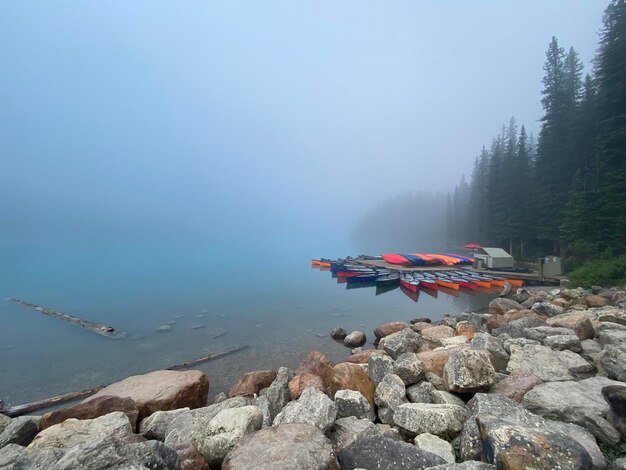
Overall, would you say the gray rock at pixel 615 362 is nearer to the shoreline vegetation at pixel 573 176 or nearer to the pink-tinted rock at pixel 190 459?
the pink-tinted rock at pixel 190 459

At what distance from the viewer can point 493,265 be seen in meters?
31.1

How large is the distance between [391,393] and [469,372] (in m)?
1.60

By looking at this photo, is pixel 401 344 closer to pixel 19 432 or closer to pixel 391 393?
pixel 391 393

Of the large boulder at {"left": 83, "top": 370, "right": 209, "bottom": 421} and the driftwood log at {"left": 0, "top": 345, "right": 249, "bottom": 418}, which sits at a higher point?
the large boulder at {"left": 83, "top": 370, "right": 209, "bottom": 421}

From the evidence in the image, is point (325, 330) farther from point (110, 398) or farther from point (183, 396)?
point (110, 398)

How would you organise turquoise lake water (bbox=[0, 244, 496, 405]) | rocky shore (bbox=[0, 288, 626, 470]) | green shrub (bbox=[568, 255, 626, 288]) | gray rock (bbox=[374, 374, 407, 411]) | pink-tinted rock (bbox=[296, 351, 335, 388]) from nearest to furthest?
1. rocky shore (bbox=[0, 288, 626, 470])
2. gray rock (bbox=[374, 374, 407, 411])
3. pink-tinted rock (bbox=[296, 351, 335, 388])
4. turquoise lake water (bbox=[0, 244, 496, 405])
5. green shrub (bbox=[568, 255, 626, 288])

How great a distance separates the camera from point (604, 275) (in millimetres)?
18656

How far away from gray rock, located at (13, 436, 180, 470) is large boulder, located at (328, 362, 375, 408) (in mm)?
3965

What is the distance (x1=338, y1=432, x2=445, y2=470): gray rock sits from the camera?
3359 millimetres

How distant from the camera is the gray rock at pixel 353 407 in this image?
17.5 ft

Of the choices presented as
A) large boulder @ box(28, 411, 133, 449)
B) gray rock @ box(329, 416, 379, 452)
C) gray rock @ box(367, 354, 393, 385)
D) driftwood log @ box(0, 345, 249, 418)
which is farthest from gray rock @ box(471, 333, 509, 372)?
driftwood log @ box(0, 345, 249, 418)

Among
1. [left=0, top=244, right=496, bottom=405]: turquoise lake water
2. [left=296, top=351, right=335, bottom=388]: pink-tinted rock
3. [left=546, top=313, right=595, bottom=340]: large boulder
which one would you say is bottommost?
[left=0, top=244, right=496, bottom=405]: turquoise lake water

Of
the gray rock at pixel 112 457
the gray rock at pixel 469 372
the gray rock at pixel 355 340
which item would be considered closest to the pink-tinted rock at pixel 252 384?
the gray rock at pixel 112 457

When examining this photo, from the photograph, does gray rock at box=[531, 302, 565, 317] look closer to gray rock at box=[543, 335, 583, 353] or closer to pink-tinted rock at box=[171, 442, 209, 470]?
gray rock at box=[543, 335, 583, 353]
